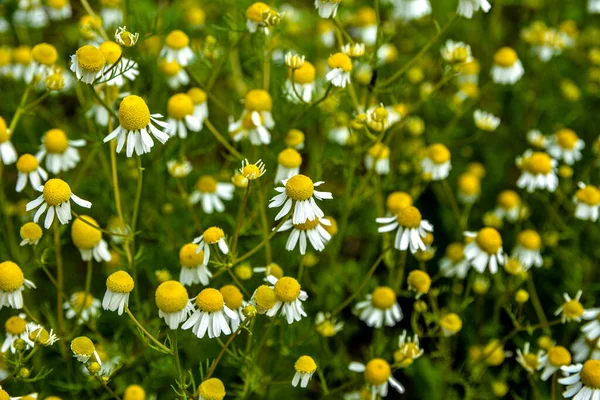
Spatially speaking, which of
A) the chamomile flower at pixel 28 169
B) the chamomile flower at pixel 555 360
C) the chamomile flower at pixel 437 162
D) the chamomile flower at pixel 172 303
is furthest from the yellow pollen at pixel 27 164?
the chamomile flower at pixel 555 360

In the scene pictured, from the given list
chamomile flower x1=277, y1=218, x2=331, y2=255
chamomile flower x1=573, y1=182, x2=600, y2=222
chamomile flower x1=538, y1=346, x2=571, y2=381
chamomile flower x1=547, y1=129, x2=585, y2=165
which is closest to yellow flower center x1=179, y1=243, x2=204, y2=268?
chamomile flower x1=277, y1=218, x2=331, y2=255

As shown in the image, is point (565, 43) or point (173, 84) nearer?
point (173, 84)

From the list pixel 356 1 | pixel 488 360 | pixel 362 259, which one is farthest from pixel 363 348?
pixel 356 1

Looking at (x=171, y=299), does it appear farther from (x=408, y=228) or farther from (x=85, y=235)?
(x=408, y=228)

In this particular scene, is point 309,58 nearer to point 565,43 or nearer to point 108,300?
point 565,43

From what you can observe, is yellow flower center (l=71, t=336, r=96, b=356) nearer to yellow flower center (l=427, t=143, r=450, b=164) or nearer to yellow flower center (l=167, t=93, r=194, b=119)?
yellow flower center (l=167, t=93, r=194, b=119)

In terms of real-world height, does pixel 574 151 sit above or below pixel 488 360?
above

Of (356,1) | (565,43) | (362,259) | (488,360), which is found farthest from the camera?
(356,1)

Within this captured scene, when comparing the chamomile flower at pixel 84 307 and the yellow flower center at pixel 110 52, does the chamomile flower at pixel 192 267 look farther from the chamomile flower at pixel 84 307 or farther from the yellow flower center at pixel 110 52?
the yellow flower center at pixel 110 52

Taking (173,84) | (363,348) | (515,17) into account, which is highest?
(173,84)
